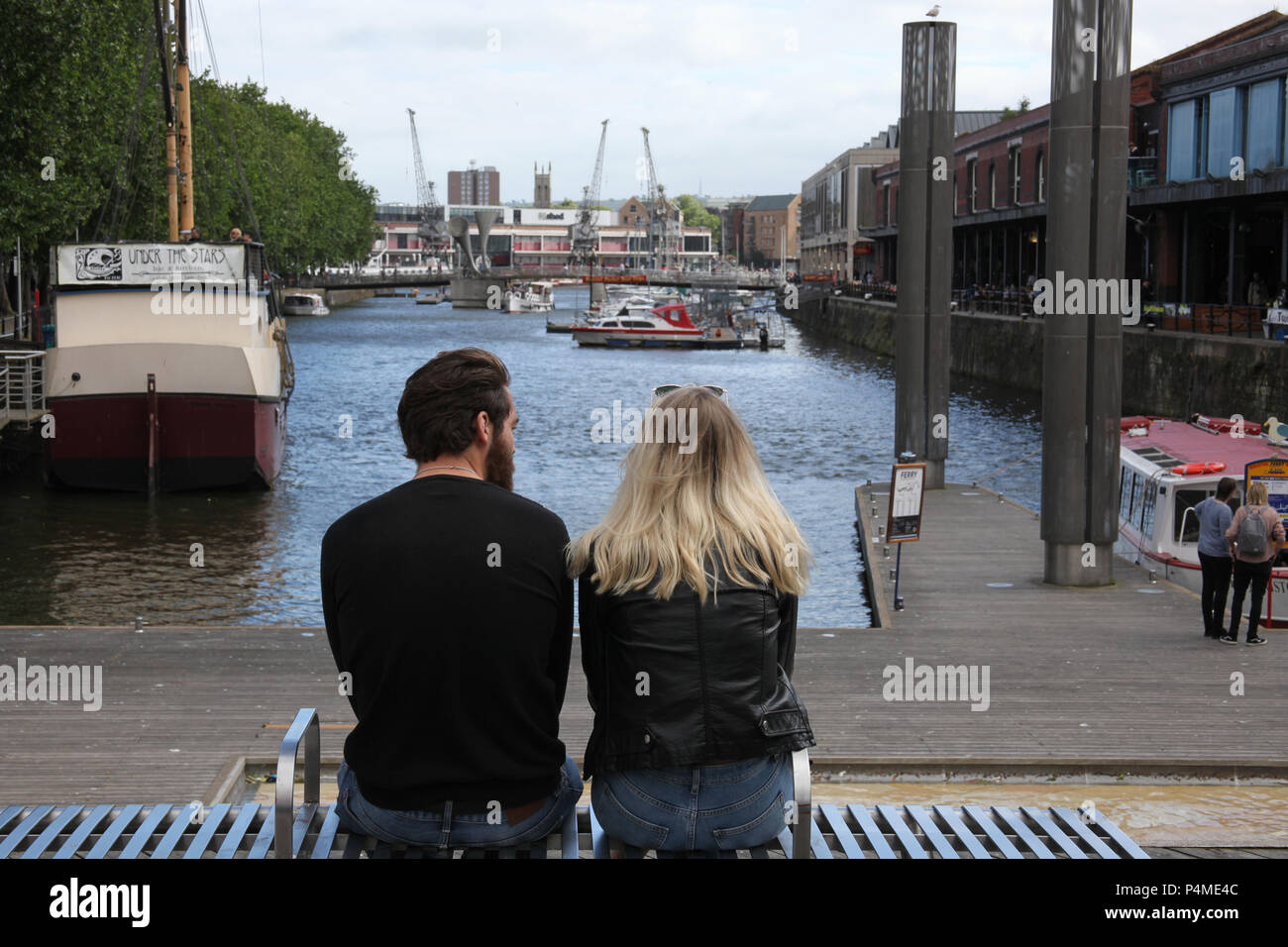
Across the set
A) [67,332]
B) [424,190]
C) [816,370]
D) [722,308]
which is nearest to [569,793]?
[67,332]

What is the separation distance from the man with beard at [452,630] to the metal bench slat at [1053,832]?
175cm

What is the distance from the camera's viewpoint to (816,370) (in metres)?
Result: 67.3

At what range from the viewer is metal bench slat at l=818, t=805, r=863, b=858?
15.8 ft

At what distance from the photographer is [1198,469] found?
55.2 feet

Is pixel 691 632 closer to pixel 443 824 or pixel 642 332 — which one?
pixel 443 824

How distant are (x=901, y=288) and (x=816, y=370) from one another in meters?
43.8

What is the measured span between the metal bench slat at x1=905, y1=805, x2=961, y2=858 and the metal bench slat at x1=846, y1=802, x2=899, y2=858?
144 mm

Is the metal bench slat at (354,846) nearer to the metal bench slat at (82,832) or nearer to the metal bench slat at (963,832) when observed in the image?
the metal bench slat at (82,832)

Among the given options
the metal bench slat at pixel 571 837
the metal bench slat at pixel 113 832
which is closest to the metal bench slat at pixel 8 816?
the metal bench slat at pixel 113 832

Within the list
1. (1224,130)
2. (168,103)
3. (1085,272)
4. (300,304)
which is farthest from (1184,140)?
(300,304)

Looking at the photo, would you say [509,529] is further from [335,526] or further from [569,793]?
[569,793]

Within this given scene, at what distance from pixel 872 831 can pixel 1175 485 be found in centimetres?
1292

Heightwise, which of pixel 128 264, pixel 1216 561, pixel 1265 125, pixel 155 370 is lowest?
pixel 1216 561

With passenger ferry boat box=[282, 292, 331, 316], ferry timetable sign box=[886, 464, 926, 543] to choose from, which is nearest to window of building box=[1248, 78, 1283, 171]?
ferry timetable sign box=[886, 464, 926, 543]
